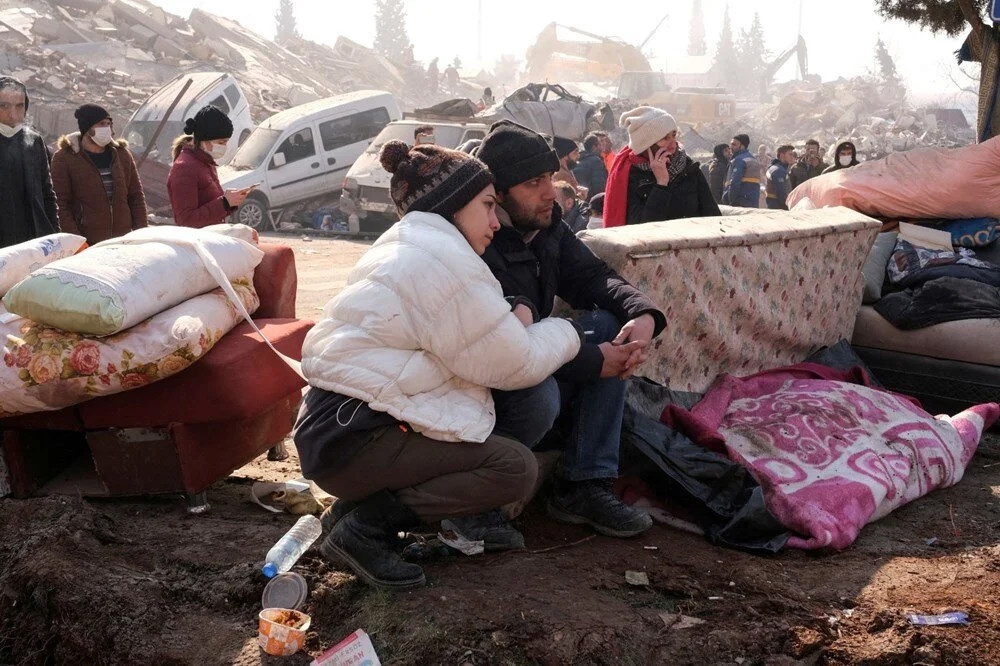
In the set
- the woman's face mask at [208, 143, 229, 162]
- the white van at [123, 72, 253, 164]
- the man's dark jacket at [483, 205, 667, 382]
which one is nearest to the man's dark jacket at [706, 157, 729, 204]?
the white van at [123, 72, 253, 164]

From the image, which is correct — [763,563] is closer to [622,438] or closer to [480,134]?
[622,438]

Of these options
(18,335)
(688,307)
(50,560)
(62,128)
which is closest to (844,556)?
(688,307)

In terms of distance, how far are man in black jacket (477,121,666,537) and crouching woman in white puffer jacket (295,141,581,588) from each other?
37 cm

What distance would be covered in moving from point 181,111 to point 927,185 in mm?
17115

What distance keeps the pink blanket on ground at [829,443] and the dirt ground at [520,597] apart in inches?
5.3

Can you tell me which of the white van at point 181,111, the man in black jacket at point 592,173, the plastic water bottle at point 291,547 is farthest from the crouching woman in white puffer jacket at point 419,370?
the white van at point 181,111

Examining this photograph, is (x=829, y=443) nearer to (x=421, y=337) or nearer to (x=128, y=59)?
(x=421, y=337)

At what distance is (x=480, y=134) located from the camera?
1572cm

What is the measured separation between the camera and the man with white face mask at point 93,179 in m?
6.08

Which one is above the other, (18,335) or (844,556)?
(18,335)

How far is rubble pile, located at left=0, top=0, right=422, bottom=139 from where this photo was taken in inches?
979

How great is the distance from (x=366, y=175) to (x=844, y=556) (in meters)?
13.1

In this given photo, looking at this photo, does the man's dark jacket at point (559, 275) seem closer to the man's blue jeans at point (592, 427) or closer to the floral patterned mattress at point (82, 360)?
the man's blue jeans at point (592, 427)

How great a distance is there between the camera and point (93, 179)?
6.15 metres
